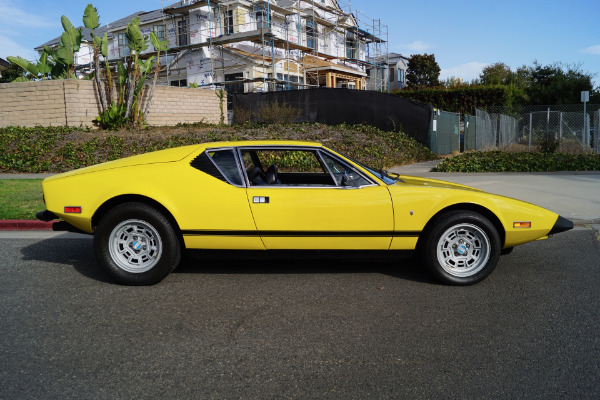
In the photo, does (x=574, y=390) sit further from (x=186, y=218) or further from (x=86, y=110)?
(x=86, y=110)

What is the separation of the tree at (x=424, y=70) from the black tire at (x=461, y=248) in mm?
51074

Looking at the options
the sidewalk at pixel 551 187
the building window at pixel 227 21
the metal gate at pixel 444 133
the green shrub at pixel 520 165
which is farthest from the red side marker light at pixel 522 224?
the building window at pixel 227 21

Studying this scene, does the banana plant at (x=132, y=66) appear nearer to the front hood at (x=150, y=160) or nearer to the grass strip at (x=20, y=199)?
the grass strip at (x=20, y=199)

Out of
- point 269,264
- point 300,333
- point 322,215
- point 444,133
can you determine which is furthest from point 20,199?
point 444,133

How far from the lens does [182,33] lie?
33.0m

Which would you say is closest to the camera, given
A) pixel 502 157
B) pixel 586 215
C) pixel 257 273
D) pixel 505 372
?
pixel 505 372

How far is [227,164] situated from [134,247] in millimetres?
1196

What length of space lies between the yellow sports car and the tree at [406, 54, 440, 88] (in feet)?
168

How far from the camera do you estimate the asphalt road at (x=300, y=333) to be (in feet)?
9.61

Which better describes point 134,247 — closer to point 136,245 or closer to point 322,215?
point 136,245

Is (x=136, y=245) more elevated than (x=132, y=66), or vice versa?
(x=132, y=66)

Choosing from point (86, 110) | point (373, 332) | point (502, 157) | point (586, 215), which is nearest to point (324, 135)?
point (502, 157)

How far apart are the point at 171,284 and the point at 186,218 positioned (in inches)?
27.7

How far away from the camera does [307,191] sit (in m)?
4.72
